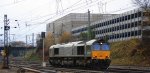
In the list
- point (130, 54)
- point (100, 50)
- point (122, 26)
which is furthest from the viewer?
point (122, 26)

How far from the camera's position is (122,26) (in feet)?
323

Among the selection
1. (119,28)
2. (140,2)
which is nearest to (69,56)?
(140,2)

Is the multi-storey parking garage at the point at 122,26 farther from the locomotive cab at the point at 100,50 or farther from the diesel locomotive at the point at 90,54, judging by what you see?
the locomotive cab at the point at 100,50

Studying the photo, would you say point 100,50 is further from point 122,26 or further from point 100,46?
point 122,26

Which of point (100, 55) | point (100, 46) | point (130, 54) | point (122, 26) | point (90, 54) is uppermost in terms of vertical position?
point (122, 26)

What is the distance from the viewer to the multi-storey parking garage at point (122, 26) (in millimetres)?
85812

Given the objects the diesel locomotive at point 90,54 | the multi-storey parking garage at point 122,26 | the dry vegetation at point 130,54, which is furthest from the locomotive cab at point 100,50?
the multi-storey parking garage at point 122,26

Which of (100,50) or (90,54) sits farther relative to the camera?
(100,50)

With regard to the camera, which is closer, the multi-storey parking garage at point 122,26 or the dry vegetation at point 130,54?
the dry vegetation at point 130,54

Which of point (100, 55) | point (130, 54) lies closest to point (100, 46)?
point (100, 55)

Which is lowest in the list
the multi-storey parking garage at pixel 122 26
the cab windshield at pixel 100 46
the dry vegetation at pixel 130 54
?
the dry vegetation at pixel 130 54

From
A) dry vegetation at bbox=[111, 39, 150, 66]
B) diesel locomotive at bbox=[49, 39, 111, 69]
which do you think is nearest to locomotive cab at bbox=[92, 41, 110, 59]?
diesel locomotive at bbox=[49, 39, 111, 69]

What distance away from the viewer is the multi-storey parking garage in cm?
8581

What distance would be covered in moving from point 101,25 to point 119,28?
12.9 metres
